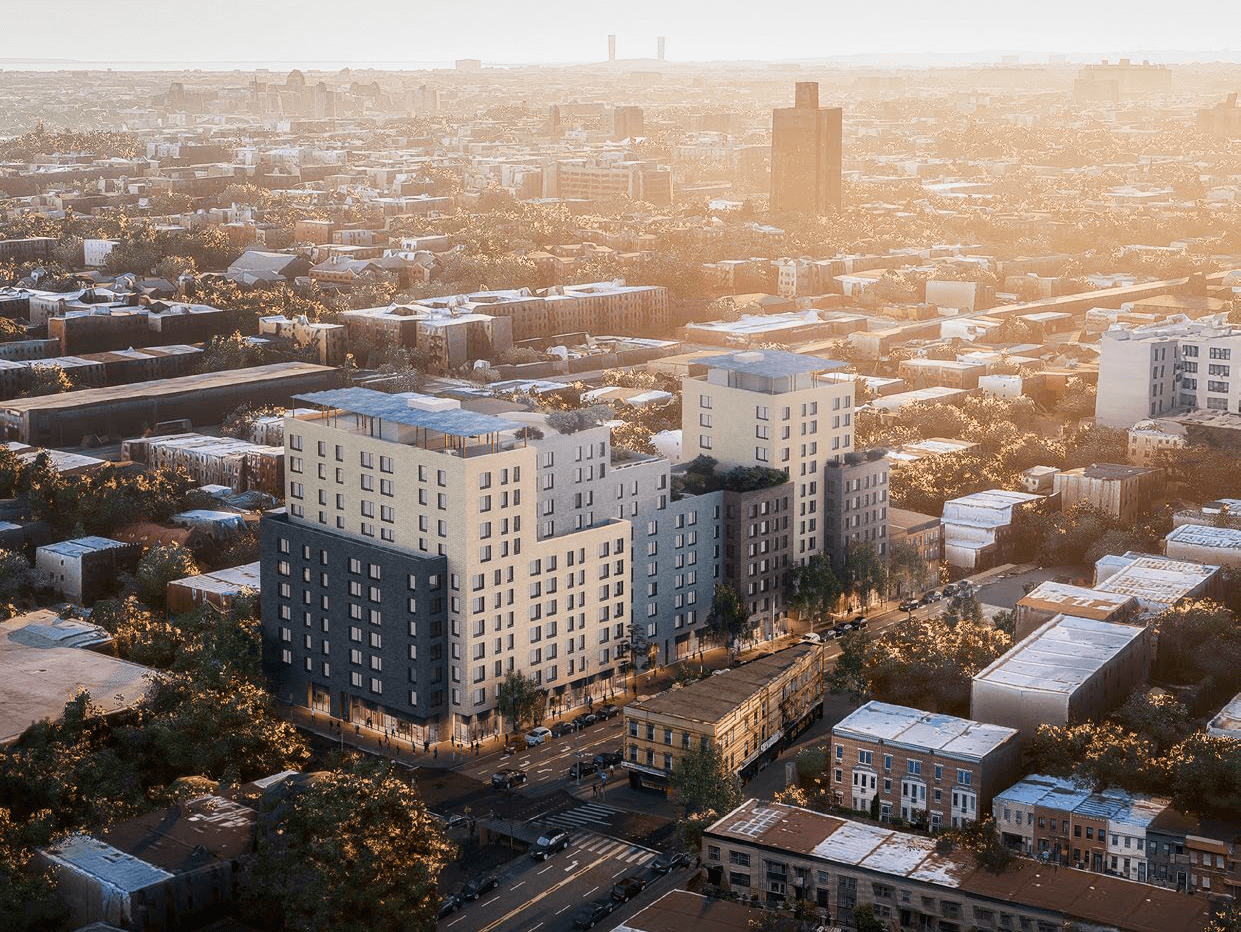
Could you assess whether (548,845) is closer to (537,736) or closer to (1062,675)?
(537,736)

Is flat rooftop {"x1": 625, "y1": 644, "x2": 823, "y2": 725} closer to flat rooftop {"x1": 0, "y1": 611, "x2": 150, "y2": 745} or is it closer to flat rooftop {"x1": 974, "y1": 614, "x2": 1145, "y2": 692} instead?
flat rooftop {"x1": 974, "y1": 614, "x2": 1145, "y2": 692}

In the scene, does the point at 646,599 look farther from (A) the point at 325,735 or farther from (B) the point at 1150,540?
(B) the point at 1150,540

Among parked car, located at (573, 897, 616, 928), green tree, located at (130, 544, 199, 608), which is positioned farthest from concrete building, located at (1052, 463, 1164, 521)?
parked car, located at (573, 897, 616, 928)

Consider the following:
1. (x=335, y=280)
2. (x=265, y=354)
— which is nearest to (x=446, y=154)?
(x=335, y=280)

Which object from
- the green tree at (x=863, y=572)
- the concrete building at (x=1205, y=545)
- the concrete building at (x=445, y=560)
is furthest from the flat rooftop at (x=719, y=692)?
the concrete building at (x=1205, y=545)

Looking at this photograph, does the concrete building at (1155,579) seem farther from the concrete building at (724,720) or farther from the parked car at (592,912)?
the parked car at (592,912)

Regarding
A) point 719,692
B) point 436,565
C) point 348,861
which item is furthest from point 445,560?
point 348,861
